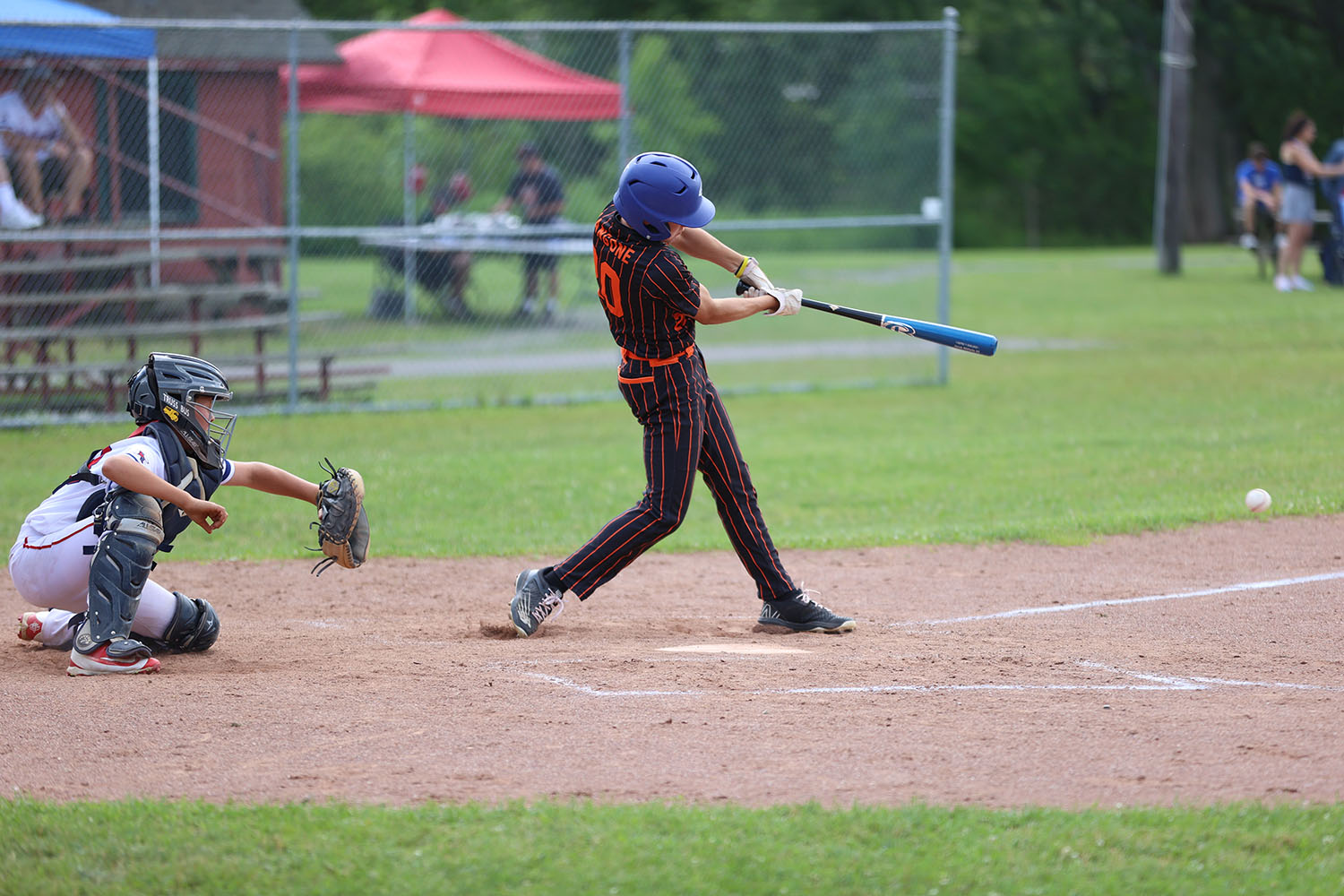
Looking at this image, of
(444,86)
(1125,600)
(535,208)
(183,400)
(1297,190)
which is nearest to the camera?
(183,400)

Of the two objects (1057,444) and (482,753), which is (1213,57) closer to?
(1057,444)

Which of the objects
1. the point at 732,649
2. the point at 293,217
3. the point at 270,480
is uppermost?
the point at 293,217

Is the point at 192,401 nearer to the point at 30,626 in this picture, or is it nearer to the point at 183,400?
the point at 183,400

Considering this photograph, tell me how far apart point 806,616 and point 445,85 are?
14120 millimetres

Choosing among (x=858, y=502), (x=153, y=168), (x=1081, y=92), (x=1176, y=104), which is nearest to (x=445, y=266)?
(x=153, y=168)

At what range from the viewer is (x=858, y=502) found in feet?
30.1

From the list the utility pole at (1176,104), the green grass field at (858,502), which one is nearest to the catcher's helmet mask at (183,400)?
the green grass field at (858,502)

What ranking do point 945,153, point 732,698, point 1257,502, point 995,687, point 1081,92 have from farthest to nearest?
point 1081,92, point 945,153, point 1257,502, point 995,687, point 732,698

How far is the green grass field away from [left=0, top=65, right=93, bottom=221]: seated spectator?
2.36 m

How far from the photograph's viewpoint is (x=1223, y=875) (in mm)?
3432

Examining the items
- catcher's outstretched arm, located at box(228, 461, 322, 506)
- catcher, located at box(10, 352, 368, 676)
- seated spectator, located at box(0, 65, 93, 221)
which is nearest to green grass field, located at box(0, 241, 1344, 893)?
catcher, located at box(10, 352, 368, 676)

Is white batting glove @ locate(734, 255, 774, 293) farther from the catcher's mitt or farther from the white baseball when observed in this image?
the white baseball

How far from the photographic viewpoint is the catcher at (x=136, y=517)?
5070 mm

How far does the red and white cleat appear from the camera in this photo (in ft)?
17.0
